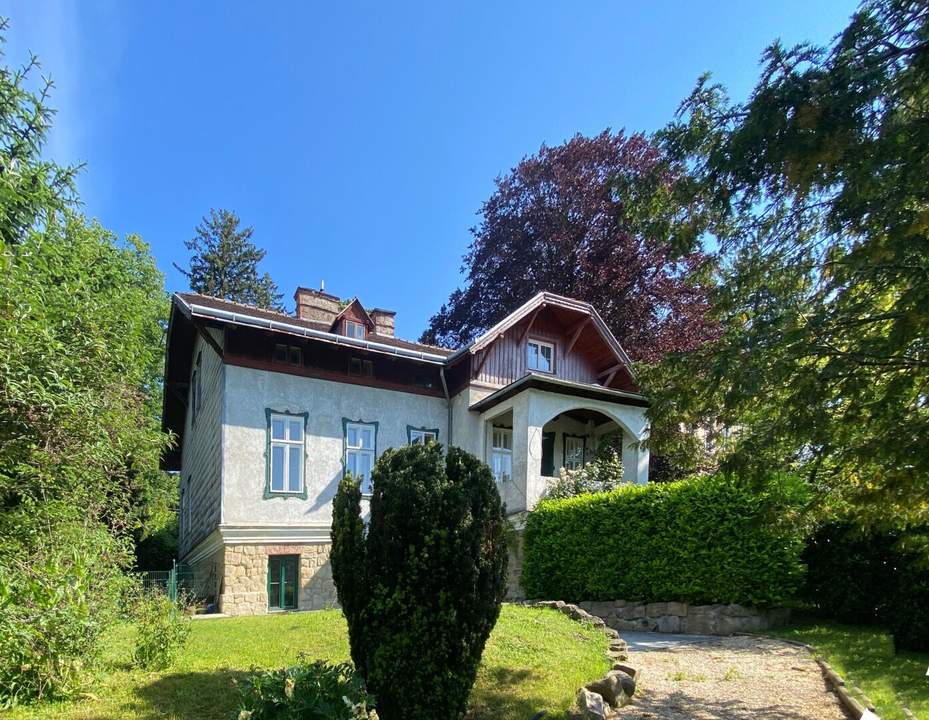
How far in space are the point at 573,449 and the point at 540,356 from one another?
9.78 feet

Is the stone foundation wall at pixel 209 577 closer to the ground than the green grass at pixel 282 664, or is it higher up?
closer to the ground

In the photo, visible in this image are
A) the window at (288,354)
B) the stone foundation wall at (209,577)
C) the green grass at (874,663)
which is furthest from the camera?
the window at (288,354)

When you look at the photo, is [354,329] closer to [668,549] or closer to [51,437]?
[668,549]

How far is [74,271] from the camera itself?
791 cm

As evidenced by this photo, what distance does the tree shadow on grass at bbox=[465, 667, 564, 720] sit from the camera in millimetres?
6004

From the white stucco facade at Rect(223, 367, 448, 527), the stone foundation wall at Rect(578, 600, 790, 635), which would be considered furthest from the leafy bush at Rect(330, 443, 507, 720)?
the white stucco facade at Rect(223, 367, 448, 527)

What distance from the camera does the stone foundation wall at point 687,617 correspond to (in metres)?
11.2

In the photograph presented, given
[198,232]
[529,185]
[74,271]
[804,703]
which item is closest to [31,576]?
[74,271]

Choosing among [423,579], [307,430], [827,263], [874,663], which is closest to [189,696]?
[423,579]

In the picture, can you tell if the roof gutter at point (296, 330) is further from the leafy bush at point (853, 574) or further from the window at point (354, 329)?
the leafy bush at point (853, 574)

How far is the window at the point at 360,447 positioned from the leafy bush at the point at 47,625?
34.9 feet

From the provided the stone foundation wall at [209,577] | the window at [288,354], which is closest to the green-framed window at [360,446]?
the window at [288,354]

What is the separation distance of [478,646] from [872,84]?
507cm

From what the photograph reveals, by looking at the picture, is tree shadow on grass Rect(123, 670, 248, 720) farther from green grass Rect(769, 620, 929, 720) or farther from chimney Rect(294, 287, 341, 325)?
chimney Rect(294, 287, 341, 325)
